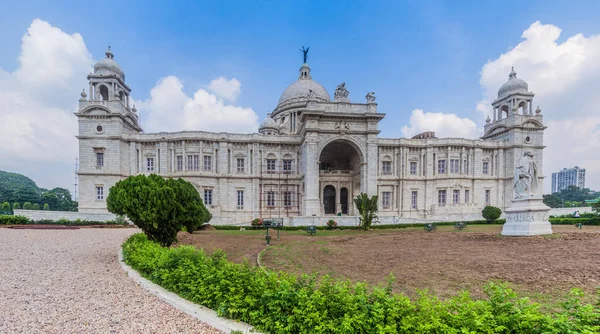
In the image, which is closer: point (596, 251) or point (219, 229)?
point (596, 251)

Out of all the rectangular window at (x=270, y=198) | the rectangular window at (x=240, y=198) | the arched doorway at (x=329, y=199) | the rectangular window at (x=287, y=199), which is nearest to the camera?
the rectangular window at (x=240, y=198)

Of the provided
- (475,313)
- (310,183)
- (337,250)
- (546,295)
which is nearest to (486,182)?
(310,183)

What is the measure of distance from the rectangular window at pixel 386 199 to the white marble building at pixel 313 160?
5.4 inches

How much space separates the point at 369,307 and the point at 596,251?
37.1 ft

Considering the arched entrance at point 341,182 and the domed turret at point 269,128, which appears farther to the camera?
the domed turret at point 269,128

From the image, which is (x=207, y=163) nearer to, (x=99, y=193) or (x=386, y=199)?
(x=99, y=193)

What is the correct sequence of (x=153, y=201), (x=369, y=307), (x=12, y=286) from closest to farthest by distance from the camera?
(x=369, y=307), (x=12, y=286), (x=153, y=201)

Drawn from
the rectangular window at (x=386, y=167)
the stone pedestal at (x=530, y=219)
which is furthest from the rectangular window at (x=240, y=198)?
the stone pedestal at (x=530, y=219)

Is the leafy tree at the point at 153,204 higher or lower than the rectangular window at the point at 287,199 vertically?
higher

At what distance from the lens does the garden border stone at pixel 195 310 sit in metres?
4.54

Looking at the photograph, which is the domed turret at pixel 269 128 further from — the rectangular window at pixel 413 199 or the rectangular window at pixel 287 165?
the rectangular window at pixel 413 199

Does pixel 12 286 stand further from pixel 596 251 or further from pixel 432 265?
pixel 596 251

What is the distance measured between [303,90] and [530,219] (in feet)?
135

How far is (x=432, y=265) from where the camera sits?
8.71m
